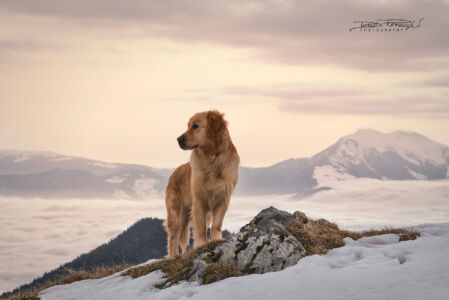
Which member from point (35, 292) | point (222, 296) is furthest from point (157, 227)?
point (222, 296)

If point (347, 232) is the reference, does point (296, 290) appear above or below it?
below

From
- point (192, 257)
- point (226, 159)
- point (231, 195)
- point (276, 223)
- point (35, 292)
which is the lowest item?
point (35, 292)

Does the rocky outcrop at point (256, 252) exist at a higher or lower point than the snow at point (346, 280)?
higher

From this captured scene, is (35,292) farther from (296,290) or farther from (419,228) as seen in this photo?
(419,228)

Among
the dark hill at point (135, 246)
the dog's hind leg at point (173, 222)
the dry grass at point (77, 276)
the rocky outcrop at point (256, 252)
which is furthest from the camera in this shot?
the dark hill at point (135, 246)

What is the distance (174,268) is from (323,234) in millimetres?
Result: 3371

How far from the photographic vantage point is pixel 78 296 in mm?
10586

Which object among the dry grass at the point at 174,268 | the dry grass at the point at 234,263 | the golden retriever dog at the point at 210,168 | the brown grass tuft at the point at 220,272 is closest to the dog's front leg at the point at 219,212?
the golden retriever dog at the point at 210,168

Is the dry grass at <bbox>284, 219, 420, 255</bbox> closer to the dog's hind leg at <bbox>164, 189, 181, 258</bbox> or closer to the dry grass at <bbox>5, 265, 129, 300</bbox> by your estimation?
the dog's hind leg at <bbox>164, 189, 181, 258</bbox>

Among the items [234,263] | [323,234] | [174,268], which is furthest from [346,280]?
[174,268]

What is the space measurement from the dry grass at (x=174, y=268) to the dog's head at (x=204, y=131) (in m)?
2.48

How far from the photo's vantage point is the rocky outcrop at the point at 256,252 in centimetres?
873

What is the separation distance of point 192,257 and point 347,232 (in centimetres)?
391

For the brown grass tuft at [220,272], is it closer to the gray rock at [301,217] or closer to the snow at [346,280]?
the snow at [346,280]
